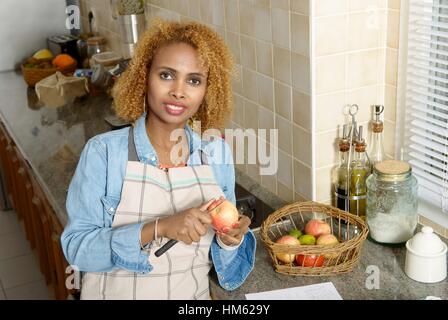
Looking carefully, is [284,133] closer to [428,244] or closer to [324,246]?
[324,246]

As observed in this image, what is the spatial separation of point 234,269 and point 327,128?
438 millimetres

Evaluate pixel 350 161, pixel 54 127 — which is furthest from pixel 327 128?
pixel 54 127

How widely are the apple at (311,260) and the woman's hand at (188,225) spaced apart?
A: 29 cm

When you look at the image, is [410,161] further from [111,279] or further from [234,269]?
[111,279]

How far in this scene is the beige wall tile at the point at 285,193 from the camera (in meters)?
1.75

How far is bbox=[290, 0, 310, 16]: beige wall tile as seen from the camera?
145 centimetres

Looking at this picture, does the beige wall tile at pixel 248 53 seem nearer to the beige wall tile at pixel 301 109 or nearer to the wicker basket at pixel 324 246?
the beige wall tile at pixel 301 109

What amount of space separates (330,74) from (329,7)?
0.16 metres

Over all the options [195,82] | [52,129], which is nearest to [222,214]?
[195,82]

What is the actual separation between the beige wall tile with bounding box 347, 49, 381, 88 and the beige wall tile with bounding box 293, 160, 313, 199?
25 centimetres

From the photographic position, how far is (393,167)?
1485 millimetres

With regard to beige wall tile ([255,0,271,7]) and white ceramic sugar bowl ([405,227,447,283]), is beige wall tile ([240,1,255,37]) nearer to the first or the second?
beige wall tile ([255,0,271,7])

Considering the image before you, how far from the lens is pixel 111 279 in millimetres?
1370

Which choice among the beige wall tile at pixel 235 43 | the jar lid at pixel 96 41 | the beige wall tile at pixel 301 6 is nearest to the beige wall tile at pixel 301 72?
the beige wall tile at pixel 301 6
